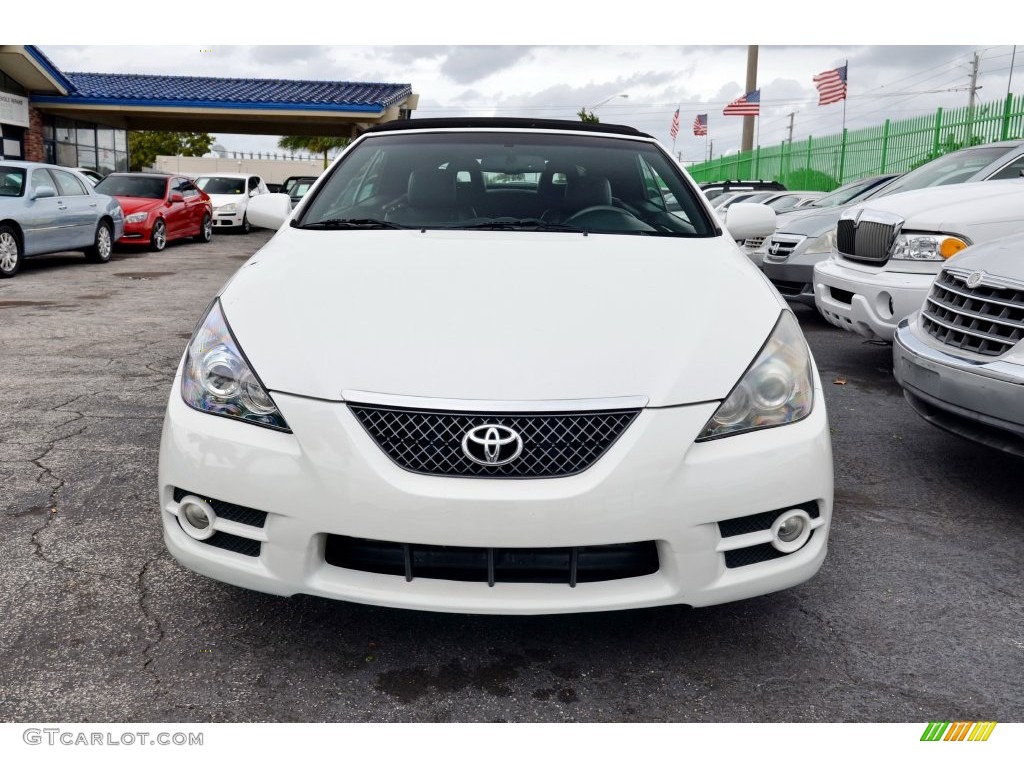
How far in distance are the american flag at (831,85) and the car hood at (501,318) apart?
2100 centimetres

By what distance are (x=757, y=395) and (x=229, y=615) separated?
1.62m

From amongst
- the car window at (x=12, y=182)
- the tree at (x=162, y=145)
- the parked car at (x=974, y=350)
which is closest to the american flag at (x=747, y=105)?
the car window at (x=12, y=182)

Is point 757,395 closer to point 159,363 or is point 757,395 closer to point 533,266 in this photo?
point 533,266

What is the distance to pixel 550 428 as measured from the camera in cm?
212

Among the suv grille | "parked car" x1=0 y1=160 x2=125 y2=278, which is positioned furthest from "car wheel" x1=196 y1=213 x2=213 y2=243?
the suv grille

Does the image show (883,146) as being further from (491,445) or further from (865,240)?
(491,445)

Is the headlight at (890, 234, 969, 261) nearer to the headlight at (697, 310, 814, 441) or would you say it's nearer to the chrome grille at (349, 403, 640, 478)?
the headlight at (697, 310, 814, 441)

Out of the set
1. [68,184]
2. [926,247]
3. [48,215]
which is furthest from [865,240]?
[68,184]

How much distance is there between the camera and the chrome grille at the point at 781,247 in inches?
312

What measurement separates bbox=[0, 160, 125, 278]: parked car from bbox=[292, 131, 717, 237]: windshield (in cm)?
889

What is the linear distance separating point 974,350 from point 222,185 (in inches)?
812

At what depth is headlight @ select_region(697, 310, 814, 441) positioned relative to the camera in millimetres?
2244

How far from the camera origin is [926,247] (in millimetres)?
5258
